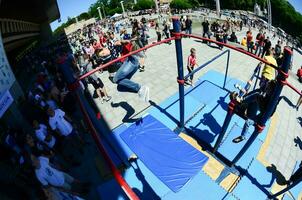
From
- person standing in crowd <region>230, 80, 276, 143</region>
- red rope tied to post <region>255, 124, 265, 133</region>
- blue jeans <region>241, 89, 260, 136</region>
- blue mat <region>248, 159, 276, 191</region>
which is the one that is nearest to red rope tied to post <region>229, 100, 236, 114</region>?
person standing in crowd <region>230, 80, 276, 143</region>

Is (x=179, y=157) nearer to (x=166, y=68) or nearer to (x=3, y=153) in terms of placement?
(x=3, y=153)

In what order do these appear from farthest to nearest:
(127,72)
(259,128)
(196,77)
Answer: (196,77) → (127,72) → (259,128)

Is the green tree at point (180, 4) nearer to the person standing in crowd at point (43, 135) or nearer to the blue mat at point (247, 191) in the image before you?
the blue mat at point (247, 191)

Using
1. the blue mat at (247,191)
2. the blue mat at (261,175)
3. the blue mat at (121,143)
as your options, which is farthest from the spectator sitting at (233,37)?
the blue mat at (247,191)

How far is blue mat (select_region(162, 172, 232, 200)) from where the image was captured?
496cm

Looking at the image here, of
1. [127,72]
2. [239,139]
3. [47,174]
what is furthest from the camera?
[239,139]

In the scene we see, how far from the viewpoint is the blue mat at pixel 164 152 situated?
5484 mm

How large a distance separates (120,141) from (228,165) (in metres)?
3.18

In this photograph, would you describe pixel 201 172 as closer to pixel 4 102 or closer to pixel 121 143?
pixel 121 143

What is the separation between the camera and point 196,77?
1016cm

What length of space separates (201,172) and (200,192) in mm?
577

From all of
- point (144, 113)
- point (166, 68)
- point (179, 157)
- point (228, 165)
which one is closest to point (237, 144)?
point (228, 165)

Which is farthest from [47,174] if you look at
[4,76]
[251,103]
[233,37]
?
[233,37]

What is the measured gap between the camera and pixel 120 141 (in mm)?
6637
